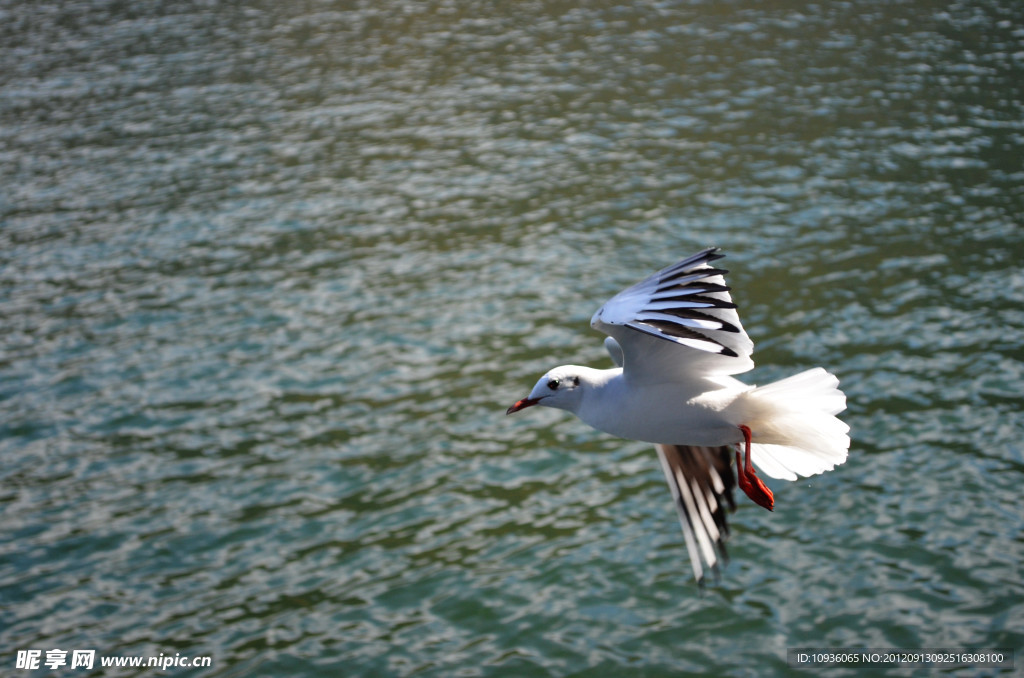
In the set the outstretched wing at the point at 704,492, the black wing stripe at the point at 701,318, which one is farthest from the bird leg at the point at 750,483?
the outstretched wing at the point at 704,492

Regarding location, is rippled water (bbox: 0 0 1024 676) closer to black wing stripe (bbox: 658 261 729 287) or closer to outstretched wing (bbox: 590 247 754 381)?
outstretched wing (bbox: 590 247 754 381)

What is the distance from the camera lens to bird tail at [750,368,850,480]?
6941 millimetres

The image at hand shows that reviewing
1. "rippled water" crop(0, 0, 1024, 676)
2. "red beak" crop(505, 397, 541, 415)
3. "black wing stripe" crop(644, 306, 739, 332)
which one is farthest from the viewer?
"rippled water" crop(0, 0, 1024, 676)

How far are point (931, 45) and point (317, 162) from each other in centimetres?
1362

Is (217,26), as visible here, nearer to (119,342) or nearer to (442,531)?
(119,342)

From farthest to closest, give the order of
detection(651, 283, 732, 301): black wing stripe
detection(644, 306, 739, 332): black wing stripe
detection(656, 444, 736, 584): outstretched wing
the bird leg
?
1. detection(656, 444, 736, 584): outstretched wing
2. the bird leg
3. detection(651, 283, 732, 301): black wing stripe
4. detection(644, 306, 739, 332): black wing stripe

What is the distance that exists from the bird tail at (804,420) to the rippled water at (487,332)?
3.58 meters

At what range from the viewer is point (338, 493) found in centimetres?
1276

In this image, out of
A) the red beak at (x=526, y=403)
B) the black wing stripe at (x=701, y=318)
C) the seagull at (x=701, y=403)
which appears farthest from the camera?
the red beak at (x=526, y=403)

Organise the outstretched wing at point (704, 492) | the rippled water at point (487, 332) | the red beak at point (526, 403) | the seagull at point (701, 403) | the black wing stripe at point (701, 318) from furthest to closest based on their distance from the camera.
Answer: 1. the rippled water at point (487, 332)
2. the outstretched wing at point (704, 492)
3. the red beak at point (526, 403)
4. the seagull at point (701, 403)
5. the black wing stripe at point (701, 318)

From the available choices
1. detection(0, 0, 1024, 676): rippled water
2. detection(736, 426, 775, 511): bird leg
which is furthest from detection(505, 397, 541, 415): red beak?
detection(0, 0, 1024, 676): rippled water

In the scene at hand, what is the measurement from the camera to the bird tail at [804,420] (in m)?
6.94

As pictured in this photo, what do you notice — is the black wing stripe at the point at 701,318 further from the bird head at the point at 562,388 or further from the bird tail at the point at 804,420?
the bird head at the point at 562,388

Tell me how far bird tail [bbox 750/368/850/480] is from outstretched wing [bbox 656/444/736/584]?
1104mm
